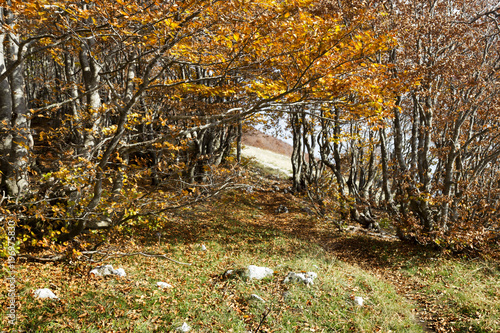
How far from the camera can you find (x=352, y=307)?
5.78m

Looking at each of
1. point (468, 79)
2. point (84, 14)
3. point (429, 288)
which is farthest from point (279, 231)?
point (84, 14)

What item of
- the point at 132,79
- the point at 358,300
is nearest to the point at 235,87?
the point at 132,79

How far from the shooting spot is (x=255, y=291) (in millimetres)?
6117

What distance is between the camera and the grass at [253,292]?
4.98 m

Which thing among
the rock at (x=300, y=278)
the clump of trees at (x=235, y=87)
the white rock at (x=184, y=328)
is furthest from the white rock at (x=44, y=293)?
the rock at (x=300, y=278)

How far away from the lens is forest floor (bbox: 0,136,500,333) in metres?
5.00

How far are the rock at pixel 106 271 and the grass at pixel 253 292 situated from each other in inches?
7.7

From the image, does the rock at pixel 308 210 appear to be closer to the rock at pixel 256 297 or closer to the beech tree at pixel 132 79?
the beech tree at pixel 132 79

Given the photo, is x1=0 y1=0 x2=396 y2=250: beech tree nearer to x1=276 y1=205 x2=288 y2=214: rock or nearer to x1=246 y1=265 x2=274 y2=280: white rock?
x1=246 y1=265 x2=274 y2=280: white rock

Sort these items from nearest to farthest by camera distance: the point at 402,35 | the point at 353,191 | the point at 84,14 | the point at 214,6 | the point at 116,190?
the point at 84,14 < the point at 214,6 < the point at 116,190 < the point at 402,35 < the point at 353,191

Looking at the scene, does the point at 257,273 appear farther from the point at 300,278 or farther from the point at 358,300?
the point at 358,300

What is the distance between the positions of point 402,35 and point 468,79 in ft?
7.56

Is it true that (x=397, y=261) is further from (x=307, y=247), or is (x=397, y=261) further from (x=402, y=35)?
(x=402, y=35)

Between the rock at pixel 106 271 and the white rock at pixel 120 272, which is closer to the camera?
the rock at pixel 106 271
